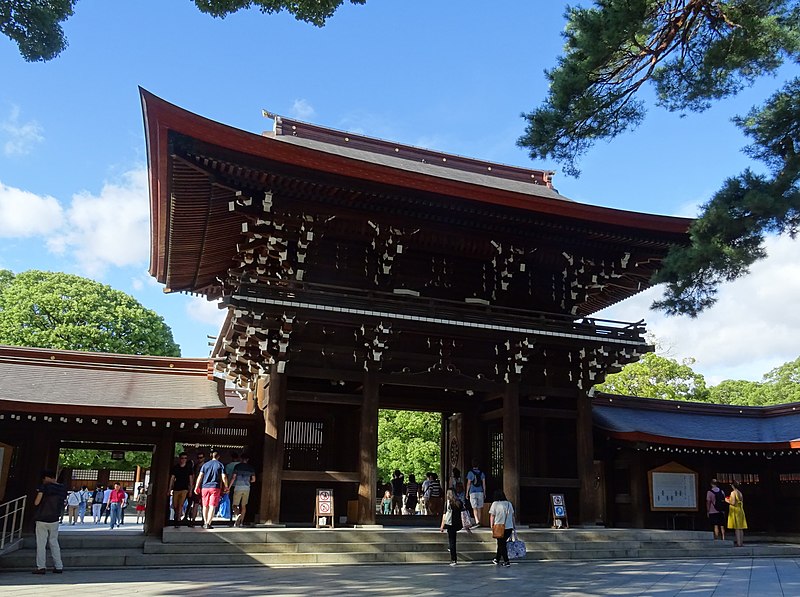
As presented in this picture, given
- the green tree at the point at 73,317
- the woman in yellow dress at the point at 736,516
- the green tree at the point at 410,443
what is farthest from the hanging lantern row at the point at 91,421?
the green tree at the point at 73,317

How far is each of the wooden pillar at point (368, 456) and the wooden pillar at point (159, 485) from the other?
4.17m

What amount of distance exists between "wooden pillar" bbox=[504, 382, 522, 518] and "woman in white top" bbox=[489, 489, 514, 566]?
252 centimetres

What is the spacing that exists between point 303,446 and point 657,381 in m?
29.8

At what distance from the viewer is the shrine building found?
1324 cm

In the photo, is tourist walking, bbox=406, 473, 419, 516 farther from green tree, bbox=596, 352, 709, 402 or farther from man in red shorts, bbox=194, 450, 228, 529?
green tree, bbox=596, 352, 709, 402

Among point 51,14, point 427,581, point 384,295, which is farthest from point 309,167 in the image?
point 427,581

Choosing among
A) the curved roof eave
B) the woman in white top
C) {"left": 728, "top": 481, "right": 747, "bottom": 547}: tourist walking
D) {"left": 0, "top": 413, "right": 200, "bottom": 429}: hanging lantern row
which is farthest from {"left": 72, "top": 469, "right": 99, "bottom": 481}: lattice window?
{"left": 728, "top": 481, "right": 747, "bottom": 547}: tourist walking

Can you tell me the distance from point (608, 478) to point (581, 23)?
48.5ft

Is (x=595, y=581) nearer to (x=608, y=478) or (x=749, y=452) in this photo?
(x=608, y=478)

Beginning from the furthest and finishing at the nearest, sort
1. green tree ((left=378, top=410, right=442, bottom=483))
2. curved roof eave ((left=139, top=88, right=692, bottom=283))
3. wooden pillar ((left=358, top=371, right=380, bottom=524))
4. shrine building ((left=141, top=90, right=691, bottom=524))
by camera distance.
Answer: green tree ((left=378, top=410, right=442, bottom=483)) < wooden pillar ((left=358, top=371, right=380, bottom=524)) < shrine building ((left=141, top=90, right=691, bottom=524)) < curved roof eave ((left=139, top=88, right=692, bottom=283))

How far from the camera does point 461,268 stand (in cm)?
1647

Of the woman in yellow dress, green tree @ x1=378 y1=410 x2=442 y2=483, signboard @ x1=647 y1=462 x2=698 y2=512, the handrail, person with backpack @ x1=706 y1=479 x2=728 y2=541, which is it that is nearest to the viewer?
the handrail

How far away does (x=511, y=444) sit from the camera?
612 inches

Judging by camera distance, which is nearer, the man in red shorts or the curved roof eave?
the curved roof eave
